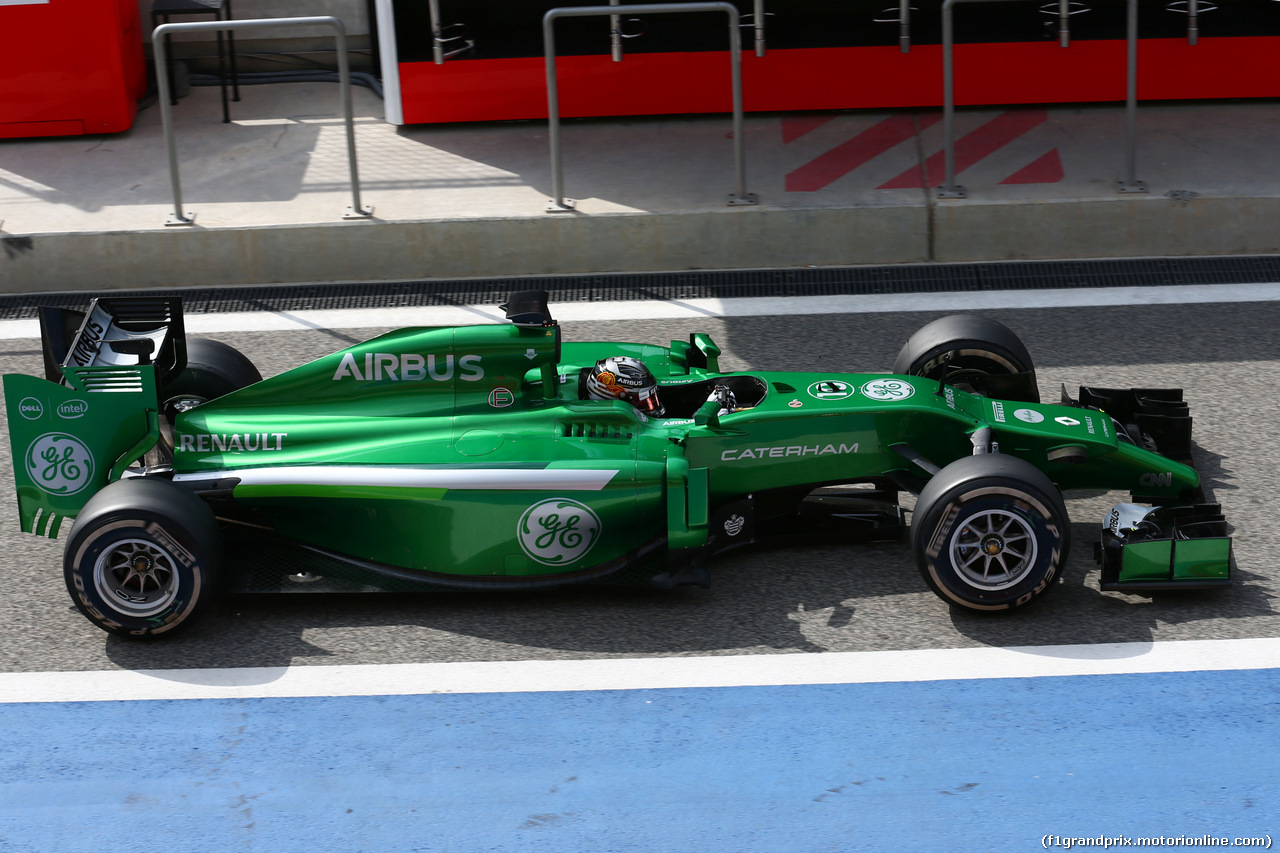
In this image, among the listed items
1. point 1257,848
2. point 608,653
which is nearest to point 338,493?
point 608,653

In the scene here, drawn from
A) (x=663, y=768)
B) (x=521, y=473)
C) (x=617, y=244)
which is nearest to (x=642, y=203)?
(x=617, y=244)

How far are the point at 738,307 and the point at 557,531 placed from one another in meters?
3.51

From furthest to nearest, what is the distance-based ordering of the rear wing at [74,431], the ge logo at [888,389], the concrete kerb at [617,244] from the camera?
the concrete kerb at [617,244], the ge logo at [888,389], the rear wing at [74,431]

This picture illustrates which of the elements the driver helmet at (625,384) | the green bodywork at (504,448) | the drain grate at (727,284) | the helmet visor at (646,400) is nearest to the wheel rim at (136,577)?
the green bodywork at (504,448)

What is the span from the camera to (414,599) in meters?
5.49

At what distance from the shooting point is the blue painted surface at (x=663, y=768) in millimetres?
4270

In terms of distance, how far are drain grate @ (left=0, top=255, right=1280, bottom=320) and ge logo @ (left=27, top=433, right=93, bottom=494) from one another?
333 cm

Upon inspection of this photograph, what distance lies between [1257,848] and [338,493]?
3.26m

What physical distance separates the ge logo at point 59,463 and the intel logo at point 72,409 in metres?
0.07

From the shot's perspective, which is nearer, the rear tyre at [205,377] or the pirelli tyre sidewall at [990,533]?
the pirelli tyre sidewall at [990,533]

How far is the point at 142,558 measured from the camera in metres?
5.04

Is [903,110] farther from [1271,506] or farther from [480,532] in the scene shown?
[480,532]

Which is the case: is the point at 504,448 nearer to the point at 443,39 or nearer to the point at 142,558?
the point at 142,558

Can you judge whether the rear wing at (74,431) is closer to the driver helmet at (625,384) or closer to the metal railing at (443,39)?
the driver helmet at (625,384)
